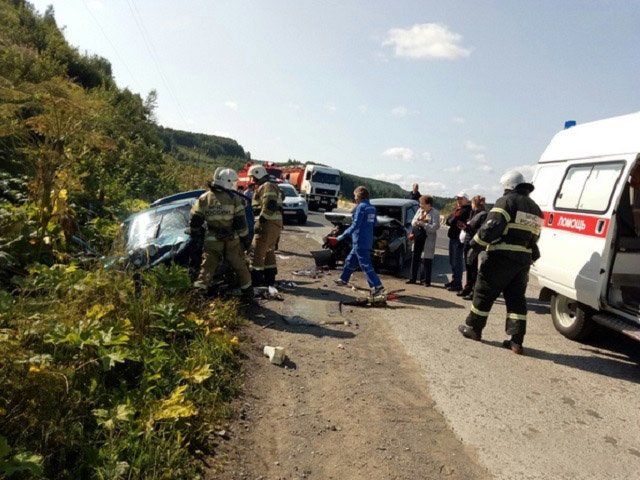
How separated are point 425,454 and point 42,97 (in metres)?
5.58

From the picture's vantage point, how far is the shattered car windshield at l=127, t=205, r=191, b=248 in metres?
5.94

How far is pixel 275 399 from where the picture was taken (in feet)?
12.3

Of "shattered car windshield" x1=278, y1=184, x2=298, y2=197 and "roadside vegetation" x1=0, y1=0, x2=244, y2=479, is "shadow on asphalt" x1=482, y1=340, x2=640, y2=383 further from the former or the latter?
"shattered car windshield" x1=278, y1=184, x2=298, y2=197

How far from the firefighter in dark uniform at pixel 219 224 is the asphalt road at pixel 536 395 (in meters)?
2.32

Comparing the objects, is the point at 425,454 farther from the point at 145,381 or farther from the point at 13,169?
the point at 13,169

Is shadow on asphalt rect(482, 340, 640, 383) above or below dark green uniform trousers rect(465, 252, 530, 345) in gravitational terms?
below

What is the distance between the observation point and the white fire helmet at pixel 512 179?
17.1 feet

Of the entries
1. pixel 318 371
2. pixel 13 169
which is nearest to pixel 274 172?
pixel 13 169

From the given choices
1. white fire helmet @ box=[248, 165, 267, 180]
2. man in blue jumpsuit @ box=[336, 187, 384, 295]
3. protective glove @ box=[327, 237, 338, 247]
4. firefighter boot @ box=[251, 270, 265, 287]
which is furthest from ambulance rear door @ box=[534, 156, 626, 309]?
white fire helmet @ box=[248, 165, 267, 180]

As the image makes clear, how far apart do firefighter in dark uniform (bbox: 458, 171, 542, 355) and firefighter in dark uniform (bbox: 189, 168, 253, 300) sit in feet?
10.0

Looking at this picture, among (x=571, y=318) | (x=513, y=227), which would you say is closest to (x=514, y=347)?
(x=571, y=318)

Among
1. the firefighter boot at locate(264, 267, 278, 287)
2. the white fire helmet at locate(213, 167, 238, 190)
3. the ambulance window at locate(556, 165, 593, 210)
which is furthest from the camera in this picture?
the firefighter boot at locate(264, 267, 278, 287)

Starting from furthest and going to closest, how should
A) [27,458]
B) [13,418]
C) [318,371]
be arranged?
1. [318,371]
2. [13,418]
3. [27,458]

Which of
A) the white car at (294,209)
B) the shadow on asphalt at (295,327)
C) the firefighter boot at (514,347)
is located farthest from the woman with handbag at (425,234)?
the white car at (294,209)
